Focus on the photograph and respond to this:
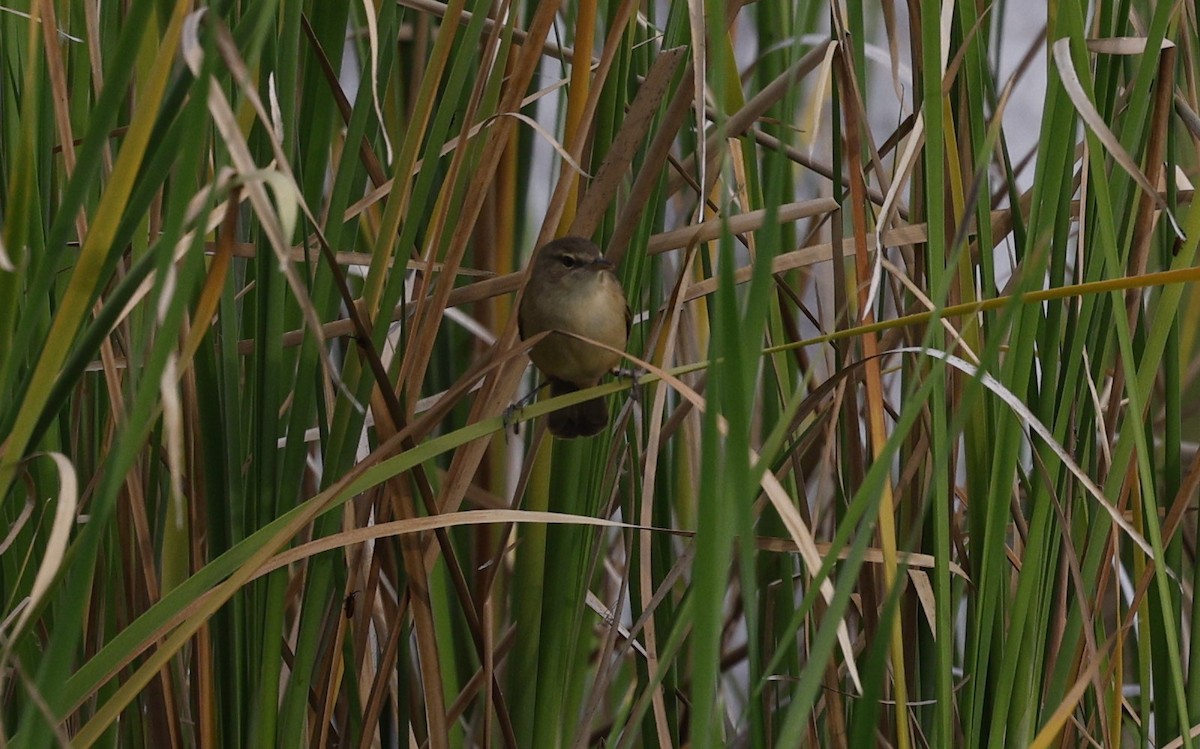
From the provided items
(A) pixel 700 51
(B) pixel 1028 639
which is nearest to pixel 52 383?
(A) pixel 700 51

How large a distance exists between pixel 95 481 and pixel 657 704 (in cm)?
52

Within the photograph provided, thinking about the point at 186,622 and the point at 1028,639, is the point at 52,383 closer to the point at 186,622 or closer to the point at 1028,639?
the point at 186,622

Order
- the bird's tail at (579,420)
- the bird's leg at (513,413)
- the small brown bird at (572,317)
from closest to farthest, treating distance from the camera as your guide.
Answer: the bird's leg at (513,413)
the bird's tail at (579,420)
the small brown bird at (572,317)

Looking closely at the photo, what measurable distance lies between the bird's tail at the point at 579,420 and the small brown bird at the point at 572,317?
6 cm

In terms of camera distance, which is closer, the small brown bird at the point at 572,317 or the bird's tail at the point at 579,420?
the bird's tail at the point at 579,420

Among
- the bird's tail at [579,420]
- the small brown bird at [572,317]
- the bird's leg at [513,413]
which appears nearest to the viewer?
the bird's leg at [513,413]

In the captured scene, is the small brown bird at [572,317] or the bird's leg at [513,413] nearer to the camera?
the bird's leg at [513,413]

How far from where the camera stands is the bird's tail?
1.17 meters

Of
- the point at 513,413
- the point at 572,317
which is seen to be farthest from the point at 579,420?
the point at 572,317

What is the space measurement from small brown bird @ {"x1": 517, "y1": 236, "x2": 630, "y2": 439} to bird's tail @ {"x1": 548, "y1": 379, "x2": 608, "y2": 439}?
0.21ft

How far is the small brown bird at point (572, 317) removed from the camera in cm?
143

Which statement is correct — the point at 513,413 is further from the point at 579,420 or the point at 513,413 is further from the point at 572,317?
the point at 572,317

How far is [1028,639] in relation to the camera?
1002 millimetres

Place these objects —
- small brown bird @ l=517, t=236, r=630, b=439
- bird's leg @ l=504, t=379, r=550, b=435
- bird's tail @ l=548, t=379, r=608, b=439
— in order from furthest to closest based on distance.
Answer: small brown bird @ l=517, t=236, r=630, b=439 < bird's tail @ l=548, t=379, r=608, b=439 < bird's leg @ l=504, t=379, r=550, b=435
